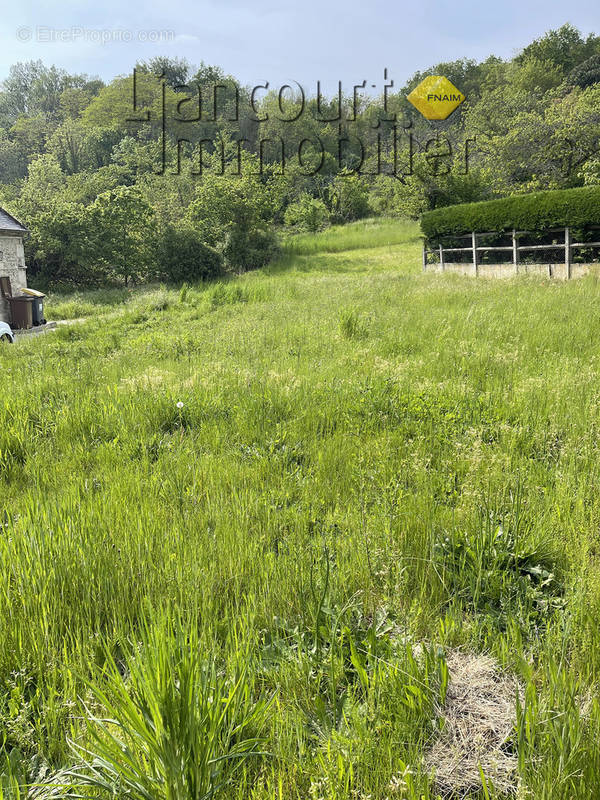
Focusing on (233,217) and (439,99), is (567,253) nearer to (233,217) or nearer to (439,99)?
(233,217)

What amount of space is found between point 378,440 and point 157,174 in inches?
1498

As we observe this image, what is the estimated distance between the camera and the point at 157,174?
3631 cm

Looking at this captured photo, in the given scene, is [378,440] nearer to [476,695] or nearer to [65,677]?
[476,695]

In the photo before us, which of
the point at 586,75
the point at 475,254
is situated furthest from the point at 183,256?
the point at 586,75

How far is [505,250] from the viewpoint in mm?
19453

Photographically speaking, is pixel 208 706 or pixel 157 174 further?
pixel 157 174

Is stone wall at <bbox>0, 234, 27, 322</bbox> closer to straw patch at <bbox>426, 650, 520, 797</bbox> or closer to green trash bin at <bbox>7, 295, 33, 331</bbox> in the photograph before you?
green trash bin at <bbox>7, 295, 33, 331</bbox>

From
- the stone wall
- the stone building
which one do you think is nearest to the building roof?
the stone building

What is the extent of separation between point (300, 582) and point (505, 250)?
20164 mm

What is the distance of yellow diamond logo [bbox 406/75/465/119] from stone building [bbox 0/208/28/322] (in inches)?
2004

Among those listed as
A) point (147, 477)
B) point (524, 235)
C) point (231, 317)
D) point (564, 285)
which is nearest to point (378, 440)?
point (147, 477)

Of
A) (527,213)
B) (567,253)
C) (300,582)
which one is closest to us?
(300,582)

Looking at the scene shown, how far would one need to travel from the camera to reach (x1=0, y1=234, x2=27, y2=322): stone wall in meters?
19.2

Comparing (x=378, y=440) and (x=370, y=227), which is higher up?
(x=370, y=227)
